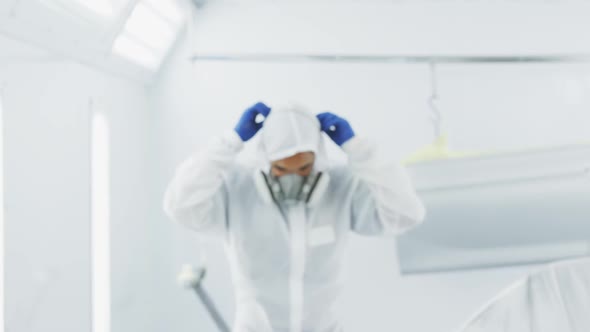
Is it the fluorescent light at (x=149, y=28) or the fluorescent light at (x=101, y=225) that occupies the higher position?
the fluorescent light at (x=149, y=28)

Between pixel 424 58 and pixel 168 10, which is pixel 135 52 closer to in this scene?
pixel 168 10

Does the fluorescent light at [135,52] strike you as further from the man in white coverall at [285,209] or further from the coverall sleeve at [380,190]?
the coverall sleeve at [380,190]

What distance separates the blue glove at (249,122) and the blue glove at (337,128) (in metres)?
0.15

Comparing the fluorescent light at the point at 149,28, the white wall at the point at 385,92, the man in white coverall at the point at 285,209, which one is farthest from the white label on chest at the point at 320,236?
the fluorescent light at the point at 149,28

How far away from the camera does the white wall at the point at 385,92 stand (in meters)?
1.92

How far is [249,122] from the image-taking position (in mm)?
1314

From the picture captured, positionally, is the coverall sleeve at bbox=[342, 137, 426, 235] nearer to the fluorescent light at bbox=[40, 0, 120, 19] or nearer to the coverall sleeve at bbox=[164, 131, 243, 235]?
the coverall sleeve at bbox=[164, 131, 243, 235]

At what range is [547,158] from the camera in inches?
61.7

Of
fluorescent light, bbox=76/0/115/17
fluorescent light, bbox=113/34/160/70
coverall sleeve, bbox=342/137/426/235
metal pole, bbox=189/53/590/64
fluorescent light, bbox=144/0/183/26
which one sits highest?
fluorescent light, bbox=144/0/183/26

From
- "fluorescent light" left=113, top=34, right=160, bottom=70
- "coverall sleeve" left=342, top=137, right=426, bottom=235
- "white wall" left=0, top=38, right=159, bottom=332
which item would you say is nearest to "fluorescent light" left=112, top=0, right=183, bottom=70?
"fluorescent light" left=113, top=34, right=160, bottom=70

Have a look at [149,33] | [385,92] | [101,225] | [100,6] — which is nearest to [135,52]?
[149,33]

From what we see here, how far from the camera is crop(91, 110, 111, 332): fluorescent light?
5.10 feet

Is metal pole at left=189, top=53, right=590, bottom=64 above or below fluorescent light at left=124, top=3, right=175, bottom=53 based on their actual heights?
below

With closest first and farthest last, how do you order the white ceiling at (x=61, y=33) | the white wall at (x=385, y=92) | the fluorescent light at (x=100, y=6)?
the white ceiling at (x=61, y=33) < the fluorescent light at (x=100, y=6) < the white wall at (x=385, y=92)
